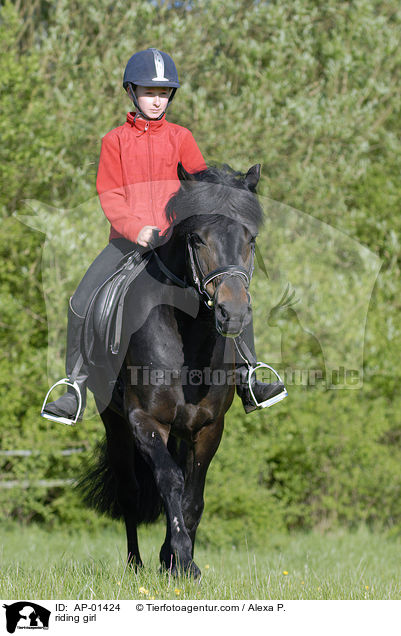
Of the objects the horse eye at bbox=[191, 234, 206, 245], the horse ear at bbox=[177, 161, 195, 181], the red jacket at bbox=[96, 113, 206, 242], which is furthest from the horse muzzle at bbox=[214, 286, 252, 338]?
the red jacket at bbox=[96, 113, 206, 242]

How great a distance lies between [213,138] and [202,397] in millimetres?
8586

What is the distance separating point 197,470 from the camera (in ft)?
17.1

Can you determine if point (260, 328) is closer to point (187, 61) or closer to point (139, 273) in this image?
point (187, 61)

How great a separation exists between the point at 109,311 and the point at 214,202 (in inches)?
50.7

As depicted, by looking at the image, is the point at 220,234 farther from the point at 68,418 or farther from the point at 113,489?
the point at 113,489

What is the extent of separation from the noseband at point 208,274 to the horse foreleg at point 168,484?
0.97m

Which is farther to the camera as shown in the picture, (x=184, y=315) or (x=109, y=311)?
(x=109, y=311)

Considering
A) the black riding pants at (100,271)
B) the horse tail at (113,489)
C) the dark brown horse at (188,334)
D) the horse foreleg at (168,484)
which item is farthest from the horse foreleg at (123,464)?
the horse foreleg at (168,484)

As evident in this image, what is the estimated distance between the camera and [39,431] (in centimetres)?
1255

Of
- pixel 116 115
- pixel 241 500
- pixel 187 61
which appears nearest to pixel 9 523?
pixel 241 500
